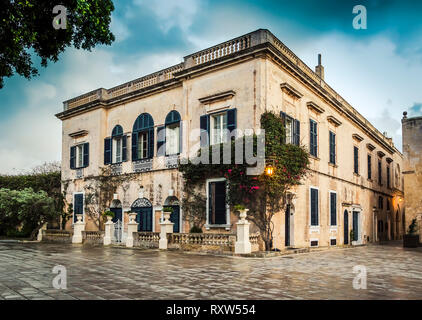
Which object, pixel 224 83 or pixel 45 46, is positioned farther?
pixel 224 83

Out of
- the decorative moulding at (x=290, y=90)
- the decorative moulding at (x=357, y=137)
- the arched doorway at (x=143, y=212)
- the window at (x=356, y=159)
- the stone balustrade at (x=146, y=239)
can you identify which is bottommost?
the stone balustrade at (x=146, y=239)

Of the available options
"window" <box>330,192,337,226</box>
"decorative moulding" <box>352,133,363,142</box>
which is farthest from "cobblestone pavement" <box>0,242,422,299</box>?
"decorative moulding" <box>352,133,363,142</box>

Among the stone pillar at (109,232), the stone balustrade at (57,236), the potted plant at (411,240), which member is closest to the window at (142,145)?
the stone pillar at (109,232)

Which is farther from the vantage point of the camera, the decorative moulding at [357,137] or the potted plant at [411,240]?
the decorative moulding at [357,137]

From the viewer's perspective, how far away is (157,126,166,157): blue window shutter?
1836 cm

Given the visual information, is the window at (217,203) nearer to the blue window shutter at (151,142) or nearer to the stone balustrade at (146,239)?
the stone balustrade at (146,239)

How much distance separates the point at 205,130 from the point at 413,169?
12997mm

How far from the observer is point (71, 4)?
22.8 ft

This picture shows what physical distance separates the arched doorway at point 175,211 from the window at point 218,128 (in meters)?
3.47

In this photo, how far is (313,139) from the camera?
18.5 metres

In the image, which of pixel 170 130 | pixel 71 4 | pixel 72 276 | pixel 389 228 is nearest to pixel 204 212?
pixel 170 130

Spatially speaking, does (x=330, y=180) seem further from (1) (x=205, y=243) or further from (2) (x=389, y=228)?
(2) (x=389, y=228)

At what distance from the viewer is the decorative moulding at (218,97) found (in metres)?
15.7

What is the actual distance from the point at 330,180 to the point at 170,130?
860 centimetres
